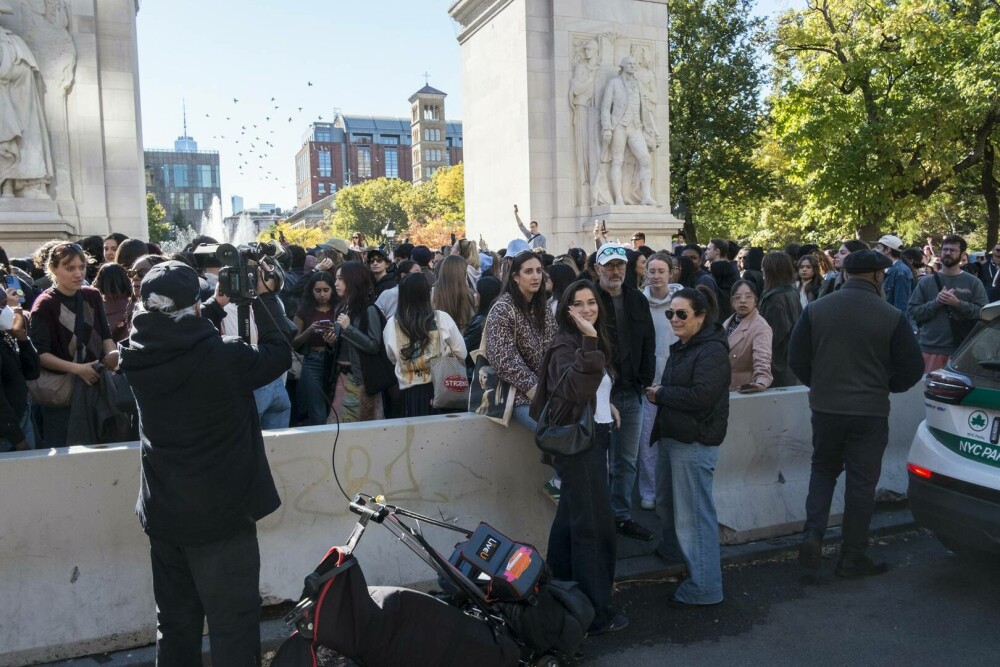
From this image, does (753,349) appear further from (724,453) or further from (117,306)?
(117,306)

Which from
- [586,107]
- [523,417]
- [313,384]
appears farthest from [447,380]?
[586,107]

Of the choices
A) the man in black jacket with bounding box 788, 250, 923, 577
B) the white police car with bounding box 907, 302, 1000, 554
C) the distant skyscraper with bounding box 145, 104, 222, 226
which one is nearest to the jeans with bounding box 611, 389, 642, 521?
the man in black jacket with bounding box 788, 250, 923, 577

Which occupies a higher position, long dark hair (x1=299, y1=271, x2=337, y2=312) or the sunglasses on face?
the sunglasses on face

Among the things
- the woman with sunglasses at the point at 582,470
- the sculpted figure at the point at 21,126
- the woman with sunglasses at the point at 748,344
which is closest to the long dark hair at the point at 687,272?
the woman with sunglasses at the point at 748,344

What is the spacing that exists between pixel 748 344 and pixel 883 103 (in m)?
25.5

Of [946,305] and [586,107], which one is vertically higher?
[586,107]

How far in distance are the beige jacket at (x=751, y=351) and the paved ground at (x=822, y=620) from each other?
1.49m

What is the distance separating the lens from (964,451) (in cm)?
491

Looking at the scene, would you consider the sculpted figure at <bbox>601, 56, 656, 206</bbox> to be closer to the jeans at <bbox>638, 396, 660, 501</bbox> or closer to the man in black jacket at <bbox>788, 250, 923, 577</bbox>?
the jeans at <bbox>638, 396, 660, 501</bbox>

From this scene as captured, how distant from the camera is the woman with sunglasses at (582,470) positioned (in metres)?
4.44

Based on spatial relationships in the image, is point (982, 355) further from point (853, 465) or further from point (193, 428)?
point (193, 428)

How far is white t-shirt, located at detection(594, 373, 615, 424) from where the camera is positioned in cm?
477

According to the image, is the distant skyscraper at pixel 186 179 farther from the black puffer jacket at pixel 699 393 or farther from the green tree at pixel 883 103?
the black puffer jacket at pixel 699 393

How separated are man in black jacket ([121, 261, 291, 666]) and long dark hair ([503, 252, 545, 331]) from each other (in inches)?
77.0
